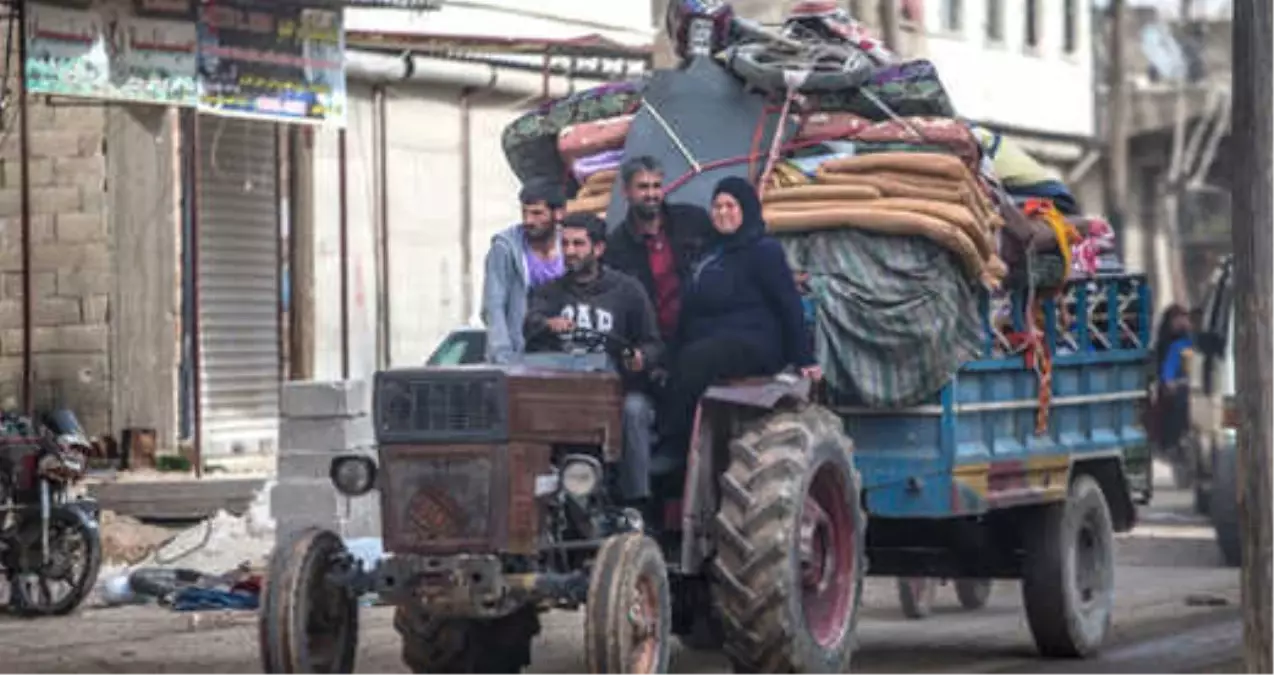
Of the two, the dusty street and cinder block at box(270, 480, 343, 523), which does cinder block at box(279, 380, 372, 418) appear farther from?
the dusty street

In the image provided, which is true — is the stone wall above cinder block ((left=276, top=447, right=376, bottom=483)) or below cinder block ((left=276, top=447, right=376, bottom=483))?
above

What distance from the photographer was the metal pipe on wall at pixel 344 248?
23328 millimetres

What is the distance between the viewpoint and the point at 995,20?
40.2 metres

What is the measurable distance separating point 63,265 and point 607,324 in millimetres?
11609

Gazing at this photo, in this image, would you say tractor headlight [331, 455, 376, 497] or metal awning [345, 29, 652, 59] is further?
metal awning [345, 29, 652, 59]

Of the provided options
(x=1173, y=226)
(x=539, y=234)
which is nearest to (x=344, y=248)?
(x=539, y=234)

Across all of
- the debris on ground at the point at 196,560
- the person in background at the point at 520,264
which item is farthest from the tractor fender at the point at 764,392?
the debris on ground at the point at 196,560

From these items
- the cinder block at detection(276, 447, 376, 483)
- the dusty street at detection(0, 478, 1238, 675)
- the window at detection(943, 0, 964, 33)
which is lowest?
the dusty street at detection(0, 478, 1238, 675)

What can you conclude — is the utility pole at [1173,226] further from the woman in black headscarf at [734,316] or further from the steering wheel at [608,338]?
the steering wheel at [608,338]

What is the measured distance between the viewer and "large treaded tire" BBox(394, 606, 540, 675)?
39.3 ft

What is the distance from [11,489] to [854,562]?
6271 millimetres

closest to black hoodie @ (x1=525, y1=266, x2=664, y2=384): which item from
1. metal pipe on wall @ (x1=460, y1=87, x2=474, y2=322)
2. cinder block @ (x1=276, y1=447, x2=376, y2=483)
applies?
cinder block @ (x1=276, y1=447, x2=376, y2=483)

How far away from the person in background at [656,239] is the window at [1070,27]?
31241mm

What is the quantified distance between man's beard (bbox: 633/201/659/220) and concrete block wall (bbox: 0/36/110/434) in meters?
10.8
